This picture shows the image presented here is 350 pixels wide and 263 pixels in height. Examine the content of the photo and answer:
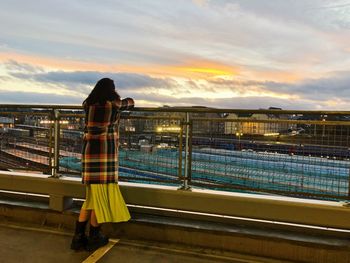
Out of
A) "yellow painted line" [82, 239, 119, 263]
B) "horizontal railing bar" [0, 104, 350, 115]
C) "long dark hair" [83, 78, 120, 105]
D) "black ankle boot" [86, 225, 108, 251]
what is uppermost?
"long dark hair" [83, 78, 120, 105]

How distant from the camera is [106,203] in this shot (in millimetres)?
4477

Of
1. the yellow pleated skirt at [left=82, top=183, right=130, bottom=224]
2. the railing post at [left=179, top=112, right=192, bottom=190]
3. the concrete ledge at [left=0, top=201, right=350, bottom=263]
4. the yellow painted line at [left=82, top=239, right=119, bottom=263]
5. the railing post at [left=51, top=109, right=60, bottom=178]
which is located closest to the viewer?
the concrete ledge at [left=0, top=201, right=350, bottom=263]

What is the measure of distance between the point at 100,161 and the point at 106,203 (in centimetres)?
52

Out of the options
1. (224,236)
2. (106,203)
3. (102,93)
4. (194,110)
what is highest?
(102,93)

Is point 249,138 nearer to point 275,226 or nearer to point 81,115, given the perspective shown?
point 275,226

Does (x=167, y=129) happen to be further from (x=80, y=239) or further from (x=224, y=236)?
(x=80, y=239)

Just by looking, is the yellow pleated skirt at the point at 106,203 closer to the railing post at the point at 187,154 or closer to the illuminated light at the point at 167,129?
the railing post at the point at 187,154

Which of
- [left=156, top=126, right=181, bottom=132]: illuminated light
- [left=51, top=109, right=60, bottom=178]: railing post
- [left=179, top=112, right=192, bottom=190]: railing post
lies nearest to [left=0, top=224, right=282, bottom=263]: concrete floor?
[left=179, top=112, right=192, bottom=190]: railing post

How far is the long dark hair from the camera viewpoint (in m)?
4.23

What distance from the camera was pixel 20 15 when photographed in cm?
939

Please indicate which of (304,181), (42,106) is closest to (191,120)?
(304,181)

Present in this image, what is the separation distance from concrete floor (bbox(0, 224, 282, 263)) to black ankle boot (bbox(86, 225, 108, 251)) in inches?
2.7

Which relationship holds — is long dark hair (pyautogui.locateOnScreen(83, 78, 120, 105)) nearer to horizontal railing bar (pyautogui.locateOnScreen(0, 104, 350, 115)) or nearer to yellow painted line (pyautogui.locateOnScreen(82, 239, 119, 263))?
horizontal railing bar (pyautogui.locateOnScreen(0, 104, 350, 115))

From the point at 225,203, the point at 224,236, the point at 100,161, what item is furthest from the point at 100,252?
the point at 225,203
